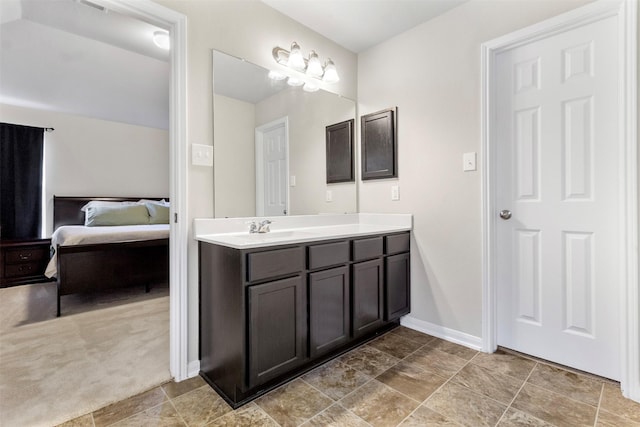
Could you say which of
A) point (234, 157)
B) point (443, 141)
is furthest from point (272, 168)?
point (443, 141)

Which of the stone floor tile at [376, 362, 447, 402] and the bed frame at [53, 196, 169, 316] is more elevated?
the bed frame at [53, 196, 169, 316]

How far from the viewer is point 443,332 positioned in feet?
7.22

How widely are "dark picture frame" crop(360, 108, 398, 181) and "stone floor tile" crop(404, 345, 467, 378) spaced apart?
1314mm

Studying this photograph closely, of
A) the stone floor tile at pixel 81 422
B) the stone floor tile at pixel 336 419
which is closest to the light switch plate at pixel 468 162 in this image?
the stone floor tile at pixel 336 419

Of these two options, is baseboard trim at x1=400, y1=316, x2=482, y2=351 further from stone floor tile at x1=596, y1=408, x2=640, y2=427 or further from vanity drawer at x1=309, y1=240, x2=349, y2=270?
vanity drawer at x1=309, y1=240, x2=349, y2=270

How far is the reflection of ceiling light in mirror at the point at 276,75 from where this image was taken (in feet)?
6.94

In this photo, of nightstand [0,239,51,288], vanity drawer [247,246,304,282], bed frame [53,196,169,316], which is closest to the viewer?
vanity drawer [247,246,304,282]

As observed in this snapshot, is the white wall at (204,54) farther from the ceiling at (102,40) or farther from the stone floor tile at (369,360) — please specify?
the stone floor tile at (369,360)

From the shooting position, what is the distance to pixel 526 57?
1.86 metres

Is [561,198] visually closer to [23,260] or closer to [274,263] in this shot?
[274,263]

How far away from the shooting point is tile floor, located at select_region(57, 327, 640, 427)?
1349 millimetres

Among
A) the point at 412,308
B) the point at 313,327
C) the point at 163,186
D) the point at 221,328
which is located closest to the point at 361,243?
the point at 313,327

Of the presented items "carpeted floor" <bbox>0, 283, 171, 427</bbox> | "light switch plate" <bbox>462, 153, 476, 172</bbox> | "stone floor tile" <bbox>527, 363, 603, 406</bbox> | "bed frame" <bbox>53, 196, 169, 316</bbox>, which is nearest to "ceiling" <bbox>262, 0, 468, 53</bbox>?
"light switch plate" <bbox>462, 153, 476, 172</bbox>

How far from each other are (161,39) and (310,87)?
118cm
